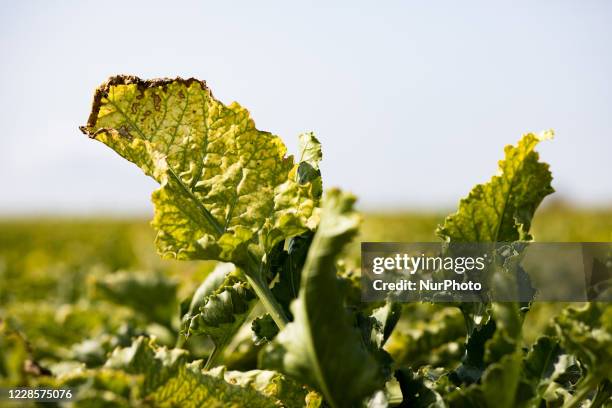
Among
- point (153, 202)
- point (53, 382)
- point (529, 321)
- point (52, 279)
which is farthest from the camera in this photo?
point (52, 279)

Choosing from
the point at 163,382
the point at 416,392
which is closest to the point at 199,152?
the point at 163,382

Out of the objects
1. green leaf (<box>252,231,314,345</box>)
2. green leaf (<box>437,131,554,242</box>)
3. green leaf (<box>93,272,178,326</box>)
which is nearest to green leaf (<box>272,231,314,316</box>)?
green leaf (<box>252,231,314,345</box>)

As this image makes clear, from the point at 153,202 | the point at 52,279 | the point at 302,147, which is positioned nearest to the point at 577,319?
the point at 302,147

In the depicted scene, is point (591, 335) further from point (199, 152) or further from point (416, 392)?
point (199, 152)

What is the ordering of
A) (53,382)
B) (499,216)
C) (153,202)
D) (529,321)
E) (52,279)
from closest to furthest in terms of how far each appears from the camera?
(53,382)
(153,202)
(499,216)
(529,321)
(52,279)

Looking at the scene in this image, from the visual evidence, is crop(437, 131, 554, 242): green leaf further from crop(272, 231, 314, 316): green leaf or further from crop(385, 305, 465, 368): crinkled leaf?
crop(385, 305, 465, 368): crinkled leaf

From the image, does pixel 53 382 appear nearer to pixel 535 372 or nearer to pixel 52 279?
pixel 535 372
